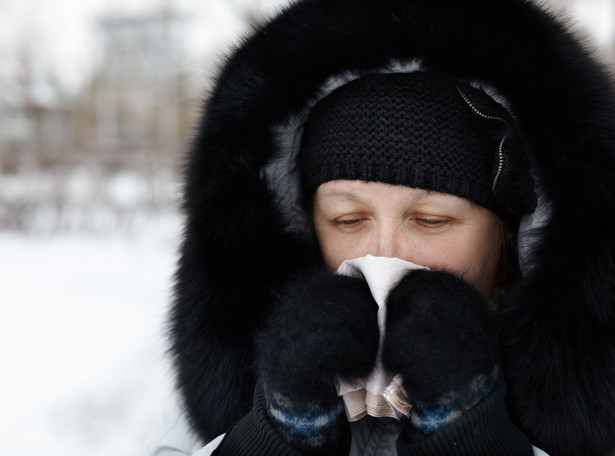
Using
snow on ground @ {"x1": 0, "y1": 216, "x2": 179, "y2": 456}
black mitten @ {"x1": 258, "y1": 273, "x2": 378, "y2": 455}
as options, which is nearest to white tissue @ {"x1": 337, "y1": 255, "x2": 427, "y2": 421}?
black mitten @ {"x1": 258, "y1": 273, "x2": 378, "y2": 455}

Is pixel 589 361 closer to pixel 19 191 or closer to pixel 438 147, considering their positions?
pixel 438 147

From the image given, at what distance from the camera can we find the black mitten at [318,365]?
112 cm

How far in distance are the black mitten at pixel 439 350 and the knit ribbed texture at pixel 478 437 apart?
0.02 metres

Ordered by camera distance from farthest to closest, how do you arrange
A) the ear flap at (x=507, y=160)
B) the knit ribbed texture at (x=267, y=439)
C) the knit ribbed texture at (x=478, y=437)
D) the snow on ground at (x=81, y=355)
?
the snow on ground at (x=81, y=355) < the ear flap at (x=507, y=160) < the knit ribbed texture at (x=267, y=439) < the knit ribbed texture at (x=478, y=437)

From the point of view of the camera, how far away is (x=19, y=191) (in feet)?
32.3

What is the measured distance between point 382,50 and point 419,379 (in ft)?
2.87

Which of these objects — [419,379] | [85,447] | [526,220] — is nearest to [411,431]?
[419,379]

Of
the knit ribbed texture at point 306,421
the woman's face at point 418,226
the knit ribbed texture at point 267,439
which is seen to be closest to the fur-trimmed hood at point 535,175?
the woman's face at point 418,226

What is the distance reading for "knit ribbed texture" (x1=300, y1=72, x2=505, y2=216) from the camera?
140 cm

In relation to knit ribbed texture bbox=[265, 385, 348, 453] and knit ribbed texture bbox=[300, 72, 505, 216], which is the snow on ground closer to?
knit ribbed texture bbox=[265, 385, 348, 453]

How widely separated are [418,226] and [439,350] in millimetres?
460

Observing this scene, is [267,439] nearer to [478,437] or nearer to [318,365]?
[318,365]

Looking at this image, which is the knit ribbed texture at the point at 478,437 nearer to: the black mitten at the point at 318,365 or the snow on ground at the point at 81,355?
the black mitten at the point at 318,365

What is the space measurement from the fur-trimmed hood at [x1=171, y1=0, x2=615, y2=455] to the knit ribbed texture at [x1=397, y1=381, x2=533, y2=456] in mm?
141
